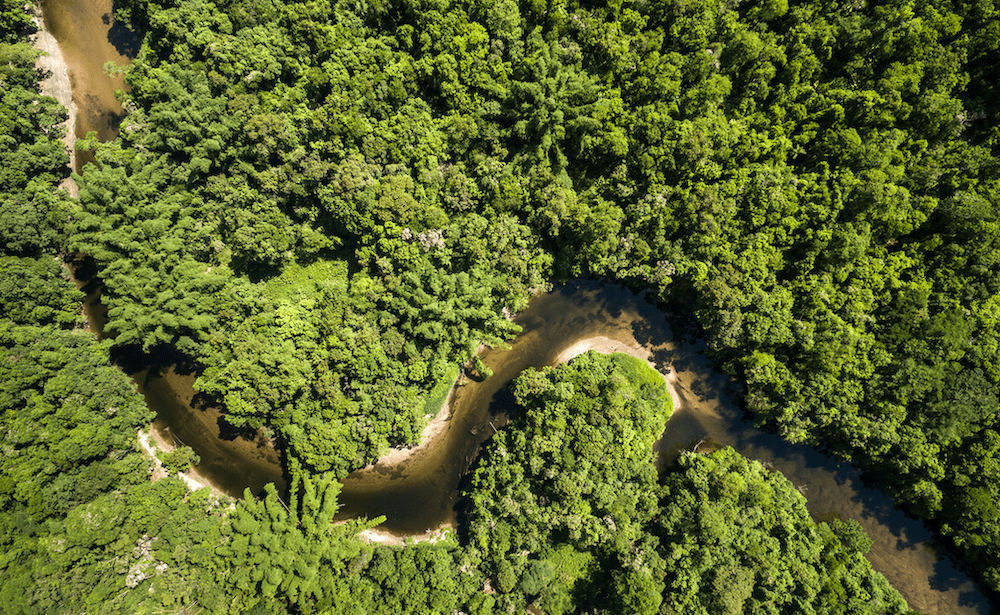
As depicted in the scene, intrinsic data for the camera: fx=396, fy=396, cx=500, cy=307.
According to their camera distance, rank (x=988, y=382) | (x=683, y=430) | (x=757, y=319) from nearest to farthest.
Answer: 1. (x=988, y=382)
2. (x=757, y=319)
3. (x=683, y=430)

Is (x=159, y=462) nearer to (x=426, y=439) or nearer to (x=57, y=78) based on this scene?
(x=426, y=439)

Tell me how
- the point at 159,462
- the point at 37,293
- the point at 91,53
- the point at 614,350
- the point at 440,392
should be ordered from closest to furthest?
1. the point at 37,293
2. the point at 440,392
3. the point at 159,462
4. the point at 614,350
5. the point at 91,53

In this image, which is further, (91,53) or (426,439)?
(426,439)

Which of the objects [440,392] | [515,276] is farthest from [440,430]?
[515,276]

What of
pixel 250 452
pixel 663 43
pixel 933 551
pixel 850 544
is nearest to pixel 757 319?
pixel 850 544

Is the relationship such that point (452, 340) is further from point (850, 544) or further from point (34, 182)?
point (34, 182)

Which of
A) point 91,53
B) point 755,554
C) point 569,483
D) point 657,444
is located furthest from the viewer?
point 91,53

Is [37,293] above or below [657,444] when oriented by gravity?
above
